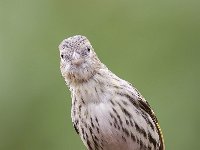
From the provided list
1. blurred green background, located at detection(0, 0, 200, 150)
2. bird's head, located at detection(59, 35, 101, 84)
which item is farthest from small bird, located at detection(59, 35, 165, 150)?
blurred green background, located at detection(0, 0, 200, 150)

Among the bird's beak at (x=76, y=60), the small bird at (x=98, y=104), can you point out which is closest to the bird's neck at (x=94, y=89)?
the small bird at (x=98, y=104)

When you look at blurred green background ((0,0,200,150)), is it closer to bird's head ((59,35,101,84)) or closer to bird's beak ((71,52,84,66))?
bird's head ((59,35,101,84))

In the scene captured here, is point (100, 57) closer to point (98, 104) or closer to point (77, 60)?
point (98, 104)

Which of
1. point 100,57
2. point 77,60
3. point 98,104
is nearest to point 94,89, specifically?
point 98,104

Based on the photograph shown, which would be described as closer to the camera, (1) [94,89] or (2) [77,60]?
(2) [77,60]

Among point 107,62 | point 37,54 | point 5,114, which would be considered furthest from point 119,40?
point 5,114

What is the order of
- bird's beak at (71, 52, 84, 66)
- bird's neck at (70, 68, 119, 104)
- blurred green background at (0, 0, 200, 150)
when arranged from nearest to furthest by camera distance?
bird's beak at (71, 52, 84, 66), bird's neck at (70, 68, 119, 104), blurred green background at (0, 0, 200, 150)
